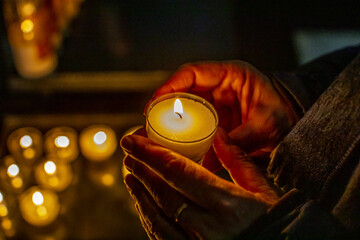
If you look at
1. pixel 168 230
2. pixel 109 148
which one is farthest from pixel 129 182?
pixel 109 148

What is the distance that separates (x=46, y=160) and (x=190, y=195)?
1307 millimetres

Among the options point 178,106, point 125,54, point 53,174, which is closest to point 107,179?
point 53,174

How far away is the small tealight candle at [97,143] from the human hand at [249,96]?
81 centimetres

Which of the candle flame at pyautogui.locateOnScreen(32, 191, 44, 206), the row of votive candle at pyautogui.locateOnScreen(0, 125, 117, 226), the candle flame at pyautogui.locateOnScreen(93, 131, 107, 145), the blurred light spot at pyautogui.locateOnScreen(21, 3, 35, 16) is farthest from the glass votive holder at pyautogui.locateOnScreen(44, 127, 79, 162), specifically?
the blurred light spot at pyautogui.locateOnScreen(21, 3, 35, 16)

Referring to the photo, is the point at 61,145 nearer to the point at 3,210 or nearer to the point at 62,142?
the point at 62,142

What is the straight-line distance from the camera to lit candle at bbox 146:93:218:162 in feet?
3.28

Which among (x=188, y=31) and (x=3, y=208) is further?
(x=188, y=31)

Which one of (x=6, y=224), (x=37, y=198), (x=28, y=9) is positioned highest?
(x=28, y=9)

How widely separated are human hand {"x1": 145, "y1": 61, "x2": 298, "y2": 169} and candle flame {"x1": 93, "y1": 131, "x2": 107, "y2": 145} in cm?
81

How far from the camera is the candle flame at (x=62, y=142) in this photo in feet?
6.50

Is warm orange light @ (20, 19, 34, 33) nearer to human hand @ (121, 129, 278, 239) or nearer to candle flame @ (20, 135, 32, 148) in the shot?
candle flame @ (20, 135, 32, 148)

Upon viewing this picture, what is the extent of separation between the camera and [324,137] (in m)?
0.89

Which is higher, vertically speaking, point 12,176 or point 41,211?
point 12,176

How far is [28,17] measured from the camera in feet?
6.50
